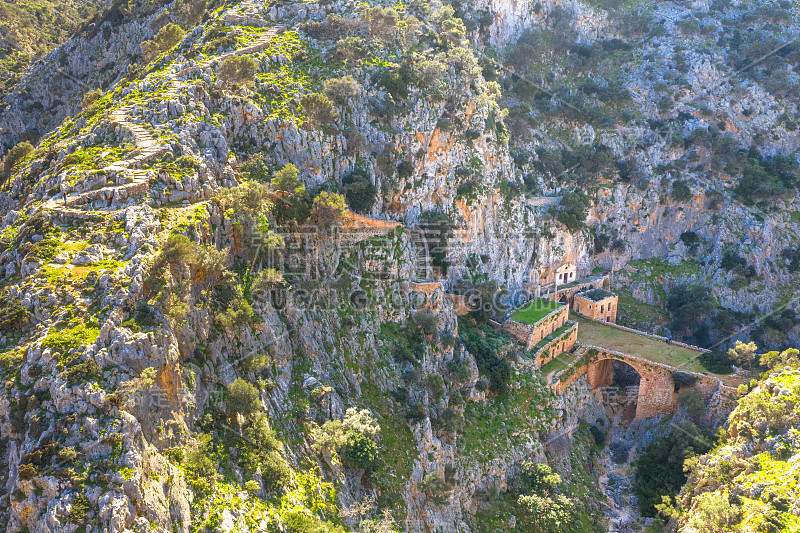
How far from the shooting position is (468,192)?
63812 millimetres

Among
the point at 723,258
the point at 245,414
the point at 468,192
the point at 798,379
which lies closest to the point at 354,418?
the point at 245,414

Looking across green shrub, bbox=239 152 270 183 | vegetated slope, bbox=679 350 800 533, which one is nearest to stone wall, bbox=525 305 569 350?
vegetated slope, bbox=679 350 800 533

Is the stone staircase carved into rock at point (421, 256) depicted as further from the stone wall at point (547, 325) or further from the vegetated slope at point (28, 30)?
the vegetated slope at point (28, 30)

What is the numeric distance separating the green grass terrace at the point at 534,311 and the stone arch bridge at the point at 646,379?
23.0 ft

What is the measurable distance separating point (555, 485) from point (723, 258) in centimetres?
5291

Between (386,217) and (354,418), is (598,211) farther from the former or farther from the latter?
(354,418)

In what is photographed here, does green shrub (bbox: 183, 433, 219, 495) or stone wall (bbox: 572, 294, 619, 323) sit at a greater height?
green shrub (bbox: 183, 433, 219, 495)

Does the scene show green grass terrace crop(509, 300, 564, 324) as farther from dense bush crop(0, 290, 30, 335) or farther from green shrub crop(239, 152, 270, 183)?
dense bush crop(0, 290, 30, 335)

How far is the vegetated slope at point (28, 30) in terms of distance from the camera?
7745 cm

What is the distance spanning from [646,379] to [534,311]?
16.6m

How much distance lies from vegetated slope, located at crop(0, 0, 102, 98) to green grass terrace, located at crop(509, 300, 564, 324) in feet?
260

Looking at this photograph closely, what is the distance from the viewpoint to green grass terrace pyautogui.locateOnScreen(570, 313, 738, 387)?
62.8 m

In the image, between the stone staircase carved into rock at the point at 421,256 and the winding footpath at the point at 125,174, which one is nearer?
the winding footpath at the point at 125,174

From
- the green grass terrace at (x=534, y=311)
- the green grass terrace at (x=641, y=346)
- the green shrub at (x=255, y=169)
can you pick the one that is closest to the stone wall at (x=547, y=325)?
Answer: the green grass terrace at (x=534, y=311)
